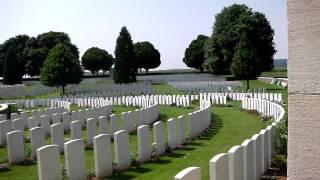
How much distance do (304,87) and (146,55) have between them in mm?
77737

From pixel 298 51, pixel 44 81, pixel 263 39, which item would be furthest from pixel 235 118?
pixel 263 39

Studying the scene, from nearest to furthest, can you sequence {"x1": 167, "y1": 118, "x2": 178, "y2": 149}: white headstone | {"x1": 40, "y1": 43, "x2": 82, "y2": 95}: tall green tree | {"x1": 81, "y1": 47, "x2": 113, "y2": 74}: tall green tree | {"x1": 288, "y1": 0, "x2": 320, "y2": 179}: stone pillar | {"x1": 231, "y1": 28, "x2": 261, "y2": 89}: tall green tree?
{"x1": 288, "y1": 0, "x2": 320, "y2": 179}: stone pillar, {"x1": 167, "y1": 118, "x2": 178, "y2": 149}: white headstone, {"x1": 40, "y1": 43, "x2": 82, "y2": 95}: tall green tree, {"x1": 231, "y1": 28, "x2": 261, "y2": 89}: tall green tree, {"x1": 81, "y1": 47, "x2": 113, "y2": 74}: tall green tree

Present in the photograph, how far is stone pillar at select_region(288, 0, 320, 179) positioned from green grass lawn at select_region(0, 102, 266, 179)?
4231mm

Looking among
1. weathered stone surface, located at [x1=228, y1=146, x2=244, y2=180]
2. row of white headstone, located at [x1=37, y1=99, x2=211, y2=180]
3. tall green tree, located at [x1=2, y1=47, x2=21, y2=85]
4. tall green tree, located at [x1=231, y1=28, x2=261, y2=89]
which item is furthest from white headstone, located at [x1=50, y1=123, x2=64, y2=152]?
tall green tree, located at [x1=2, y1=47, x2=21, y2=85]

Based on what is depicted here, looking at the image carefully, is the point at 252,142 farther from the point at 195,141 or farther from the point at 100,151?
the point at 195,141

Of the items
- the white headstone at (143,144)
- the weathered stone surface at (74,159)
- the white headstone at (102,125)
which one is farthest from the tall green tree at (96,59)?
the weathered stone surface at (74,159)

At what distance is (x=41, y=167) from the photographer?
260 inches

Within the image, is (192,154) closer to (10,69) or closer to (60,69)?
(60,69)

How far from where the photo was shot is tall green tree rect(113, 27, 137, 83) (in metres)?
44.7

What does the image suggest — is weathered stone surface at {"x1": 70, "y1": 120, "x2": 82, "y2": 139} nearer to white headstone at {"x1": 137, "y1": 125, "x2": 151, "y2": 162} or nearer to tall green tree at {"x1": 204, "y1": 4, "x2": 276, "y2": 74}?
white headstone at {"x1": 137, "y1": 125, "x2": 151, "y2": 162}

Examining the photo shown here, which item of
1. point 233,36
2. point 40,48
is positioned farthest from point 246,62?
point 40,48

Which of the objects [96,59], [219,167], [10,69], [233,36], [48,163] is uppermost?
[233,36]

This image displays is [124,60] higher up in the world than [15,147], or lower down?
higher up

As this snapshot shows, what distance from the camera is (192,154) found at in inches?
386
